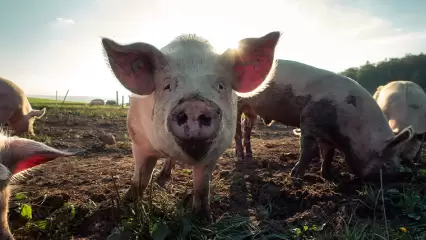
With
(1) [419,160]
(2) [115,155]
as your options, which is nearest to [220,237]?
(2) [115,155]

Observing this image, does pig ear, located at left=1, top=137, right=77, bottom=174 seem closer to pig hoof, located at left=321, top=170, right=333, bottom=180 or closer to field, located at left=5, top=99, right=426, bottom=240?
field, located at left=5, top=99, right=426, bottom=240

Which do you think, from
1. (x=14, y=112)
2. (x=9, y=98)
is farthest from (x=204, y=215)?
(x=9, y=98)

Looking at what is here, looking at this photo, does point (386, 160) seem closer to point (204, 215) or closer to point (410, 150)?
point (410, 150)

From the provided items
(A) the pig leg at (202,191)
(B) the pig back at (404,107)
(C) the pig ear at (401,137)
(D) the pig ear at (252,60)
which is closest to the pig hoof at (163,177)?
(A) the pig leg at (202,191)

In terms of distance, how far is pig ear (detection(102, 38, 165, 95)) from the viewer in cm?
245

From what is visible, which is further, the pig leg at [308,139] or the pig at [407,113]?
the pig at [407,113]

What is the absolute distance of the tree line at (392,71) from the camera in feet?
85.8

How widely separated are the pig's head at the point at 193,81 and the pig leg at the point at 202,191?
447mm

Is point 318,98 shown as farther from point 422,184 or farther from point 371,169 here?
point 422,184

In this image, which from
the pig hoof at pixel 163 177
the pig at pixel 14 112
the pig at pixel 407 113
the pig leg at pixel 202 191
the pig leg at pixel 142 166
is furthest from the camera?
the pig at pixel 14 112

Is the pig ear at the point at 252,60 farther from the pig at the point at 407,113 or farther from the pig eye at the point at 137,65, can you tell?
the pig at the point at 407,113

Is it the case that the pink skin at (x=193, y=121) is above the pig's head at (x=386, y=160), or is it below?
above

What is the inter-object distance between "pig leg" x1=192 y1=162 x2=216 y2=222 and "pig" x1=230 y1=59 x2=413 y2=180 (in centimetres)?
96

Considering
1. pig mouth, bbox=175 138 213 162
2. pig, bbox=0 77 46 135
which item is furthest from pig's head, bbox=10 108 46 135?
pig mouth, bbox=175 138 213 162
